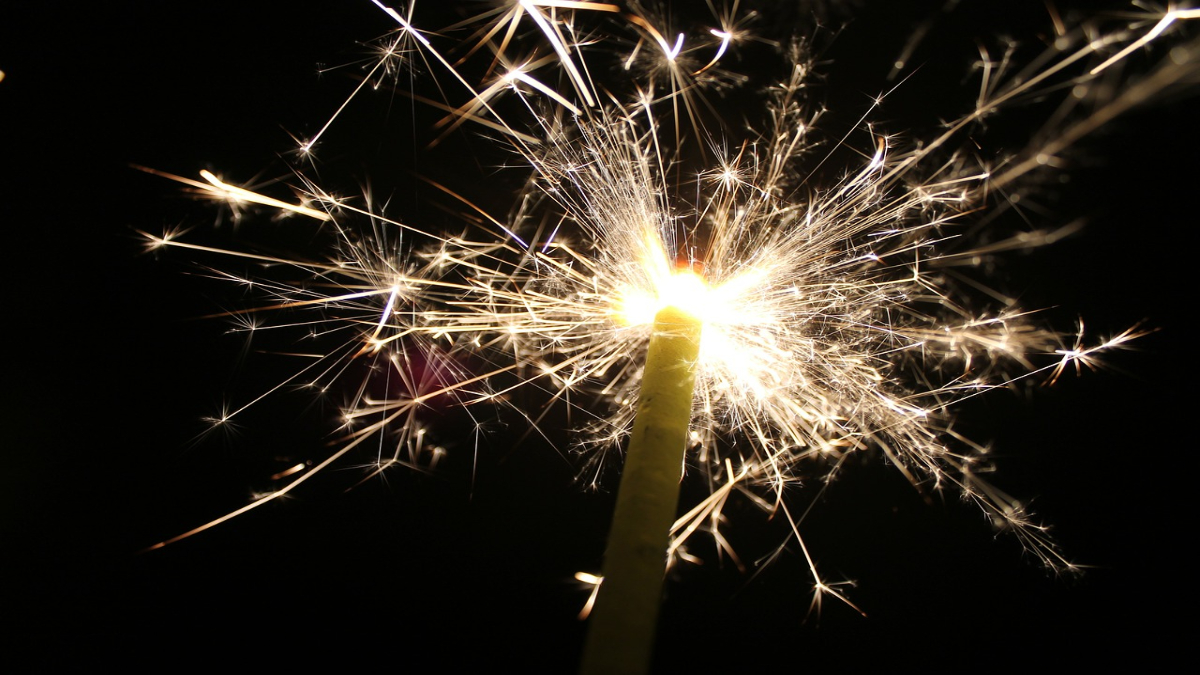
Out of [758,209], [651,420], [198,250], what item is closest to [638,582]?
[651,420]

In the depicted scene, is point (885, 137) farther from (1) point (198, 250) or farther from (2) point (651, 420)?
(1) point (198, 250)

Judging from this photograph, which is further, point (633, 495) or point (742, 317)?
point (742, 317)

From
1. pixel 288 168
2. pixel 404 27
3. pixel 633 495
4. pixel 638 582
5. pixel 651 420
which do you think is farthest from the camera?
pixel 288 168

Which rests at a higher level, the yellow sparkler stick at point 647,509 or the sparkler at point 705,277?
the sparkler at point 705,277

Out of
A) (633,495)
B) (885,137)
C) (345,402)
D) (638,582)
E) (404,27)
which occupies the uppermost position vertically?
(885,137)

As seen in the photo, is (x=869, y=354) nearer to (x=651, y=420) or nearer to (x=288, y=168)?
(x=651, y=420)

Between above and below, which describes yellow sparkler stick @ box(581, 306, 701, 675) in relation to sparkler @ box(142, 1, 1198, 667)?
below

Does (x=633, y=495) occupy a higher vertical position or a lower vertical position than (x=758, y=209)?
lower

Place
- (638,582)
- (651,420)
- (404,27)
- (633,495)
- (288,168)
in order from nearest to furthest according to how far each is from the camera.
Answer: (638,582) → (633,495) → (651,420) → (404,27) → (288,168)
